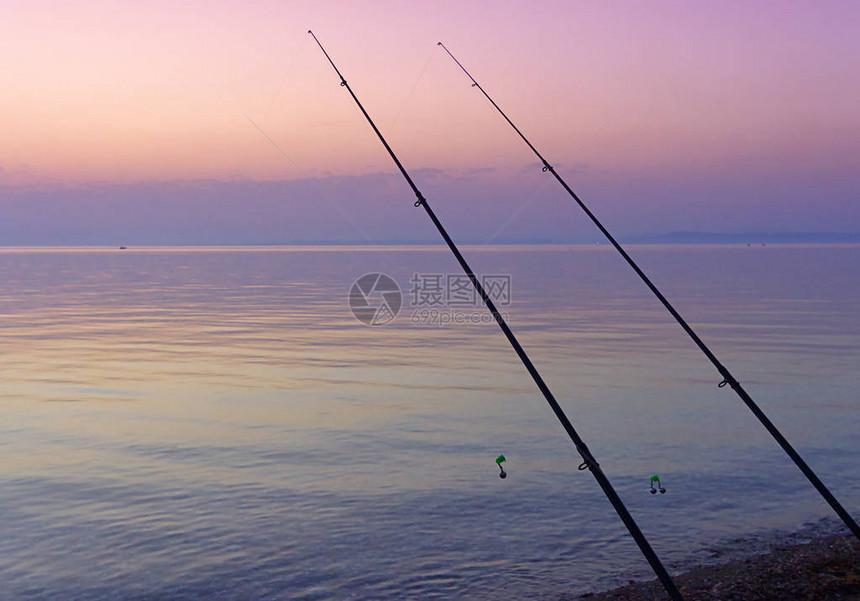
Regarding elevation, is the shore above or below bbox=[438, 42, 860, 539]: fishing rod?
below

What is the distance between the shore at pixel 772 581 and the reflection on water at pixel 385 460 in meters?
0.56

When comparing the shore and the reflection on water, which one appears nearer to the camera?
the shore

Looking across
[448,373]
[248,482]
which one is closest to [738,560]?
[248,482]

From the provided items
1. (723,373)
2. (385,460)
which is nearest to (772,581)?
(723,373)

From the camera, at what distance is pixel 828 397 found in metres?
19.0

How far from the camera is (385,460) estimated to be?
1408cm

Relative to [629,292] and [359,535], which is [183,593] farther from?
[629,292]

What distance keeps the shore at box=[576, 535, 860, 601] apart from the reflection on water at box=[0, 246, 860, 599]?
56 centimetres

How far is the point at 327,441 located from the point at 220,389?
19.5 ft

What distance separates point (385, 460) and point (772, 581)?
699 cm

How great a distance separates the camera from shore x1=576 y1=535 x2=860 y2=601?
846cm

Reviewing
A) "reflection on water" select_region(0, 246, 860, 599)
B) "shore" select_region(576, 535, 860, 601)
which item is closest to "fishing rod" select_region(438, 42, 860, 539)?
"shore" select_region(576, 535, 860, 601)

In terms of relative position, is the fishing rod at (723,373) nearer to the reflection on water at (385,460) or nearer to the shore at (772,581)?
the shore at (772,581)

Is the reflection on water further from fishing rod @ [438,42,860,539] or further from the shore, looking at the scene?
fishing rod @ [438,42,860,539]
